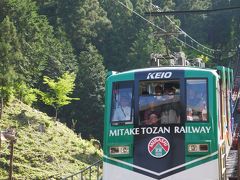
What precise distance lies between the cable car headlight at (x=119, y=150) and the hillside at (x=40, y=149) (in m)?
19.1

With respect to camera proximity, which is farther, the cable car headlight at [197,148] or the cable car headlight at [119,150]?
the cable car headlight at [119,150]

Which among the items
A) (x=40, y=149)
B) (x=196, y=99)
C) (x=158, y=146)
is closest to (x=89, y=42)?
(x=40, y=149)

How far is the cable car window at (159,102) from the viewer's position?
15.3m

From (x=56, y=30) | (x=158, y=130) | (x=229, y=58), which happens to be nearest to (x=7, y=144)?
(x=158, y=130)

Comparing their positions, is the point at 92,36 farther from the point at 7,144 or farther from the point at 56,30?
the point at 7,144

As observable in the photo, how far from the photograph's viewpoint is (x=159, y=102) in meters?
15.4

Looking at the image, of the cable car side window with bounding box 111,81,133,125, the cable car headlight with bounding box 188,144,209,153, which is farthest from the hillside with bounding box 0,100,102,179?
the cable car headlight with bounding box 188,144,209,153

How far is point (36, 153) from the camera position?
3747 cm

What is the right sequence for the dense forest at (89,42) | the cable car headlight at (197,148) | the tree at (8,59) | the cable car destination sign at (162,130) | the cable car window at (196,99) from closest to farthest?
the cable car headlight at (197,148)
the cable car destination sign at (162,130)
the cable car window at (196,99)
the tree at (8,59)
the dense forest at (89,42)

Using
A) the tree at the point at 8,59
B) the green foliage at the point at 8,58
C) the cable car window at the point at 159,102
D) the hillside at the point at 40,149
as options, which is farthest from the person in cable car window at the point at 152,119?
the green foliage at the point at 8,58

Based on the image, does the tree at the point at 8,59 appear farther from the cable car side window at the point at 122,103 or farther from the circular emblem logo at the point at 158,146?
the circular emblem logo at the point at 158,146

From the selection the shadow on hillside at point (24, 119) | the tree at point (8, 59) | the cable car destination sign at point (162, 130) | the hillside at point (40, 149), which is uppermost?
the tree at point (8, 59)

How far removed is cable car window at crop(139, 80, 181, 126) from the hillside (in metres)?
19.3

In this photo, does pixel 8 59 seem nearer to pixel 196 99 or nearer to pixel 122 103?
pixel 122 103
